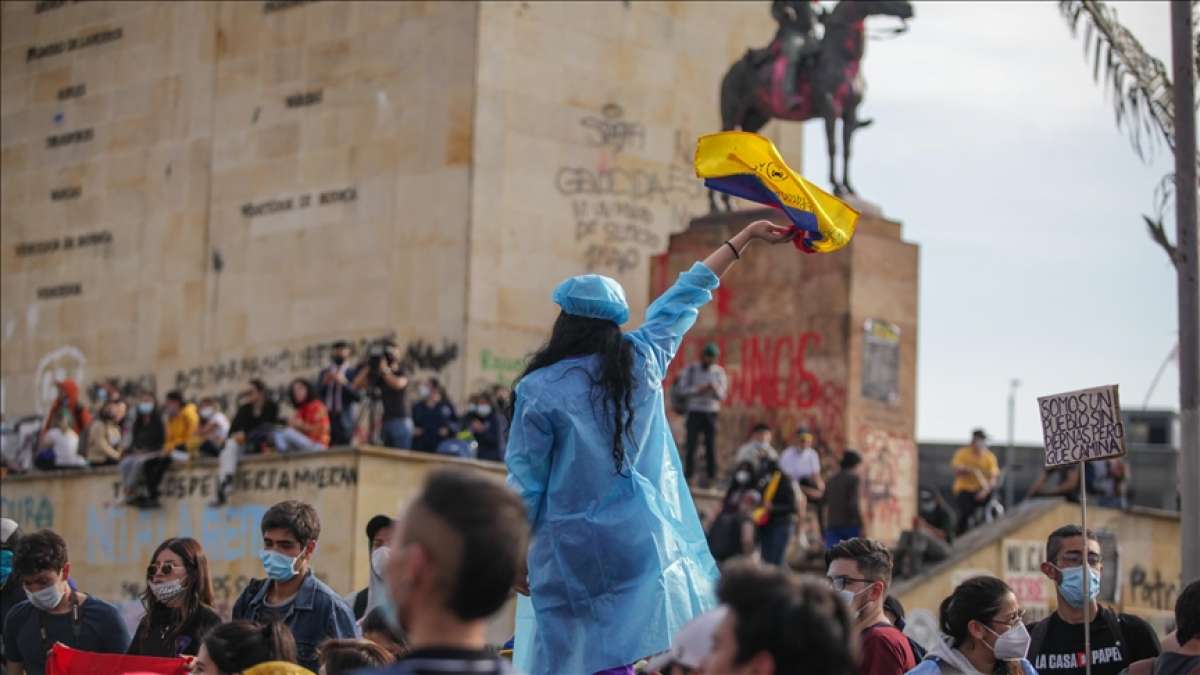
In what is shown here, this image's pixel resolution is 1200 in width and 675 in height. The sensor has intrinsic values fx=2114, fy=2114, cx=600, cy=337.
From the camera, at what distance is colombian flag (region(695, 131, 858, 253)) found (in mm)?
7676

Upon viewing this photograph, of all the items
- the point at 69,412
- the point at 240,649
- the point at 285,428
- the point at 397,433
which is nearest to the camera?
the point at 240,649

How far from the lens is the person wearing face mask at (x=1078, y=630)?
27.8 ft

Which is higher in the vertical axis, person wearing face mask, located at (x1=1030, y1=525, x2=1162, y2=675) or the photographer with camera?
the photographer with camera

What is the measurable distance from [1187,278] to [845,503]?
6.56 metres

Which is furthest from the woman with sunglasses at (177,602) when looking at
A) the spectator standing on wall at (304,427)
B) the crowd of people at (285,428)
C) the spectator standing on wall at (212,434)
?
the spectator standing on wall at (212,434)

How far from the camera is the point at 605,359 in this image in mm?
7199

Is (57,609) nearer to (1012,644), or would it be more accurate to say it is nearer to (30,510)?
(1012,644)

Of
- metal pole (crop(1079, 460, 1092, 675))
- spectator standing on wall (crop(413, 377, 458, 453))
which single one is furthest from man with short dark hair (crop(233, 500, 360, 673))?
spectator standing on wall (crop(413, 377, 458, 453))

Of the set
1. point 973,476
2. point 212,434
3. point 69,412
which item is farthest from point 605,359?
point 69,412

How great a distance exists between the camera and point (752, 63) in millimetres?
24156

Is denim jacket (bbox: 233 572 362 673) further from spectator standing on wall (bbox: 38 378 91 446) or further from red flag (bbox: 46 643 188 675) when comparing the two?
spectator standing on wall (bbox: 38 378 91 446)

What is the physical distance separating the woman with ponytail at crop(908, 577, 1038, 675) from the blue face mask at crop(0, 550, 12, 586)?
5545mm

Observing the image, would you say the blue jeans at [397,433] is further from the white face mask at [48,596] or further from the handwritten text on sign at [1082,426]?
the handwritten text on sign at [1082,426]

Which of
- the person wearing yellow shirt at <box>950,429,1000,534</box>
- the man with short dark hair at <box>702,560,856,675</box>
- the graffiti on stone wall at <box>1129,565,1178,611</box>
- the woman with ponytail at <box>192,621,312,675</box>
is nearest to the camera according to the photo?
the man with short dark hair at <box>702,560,856,675</box>
